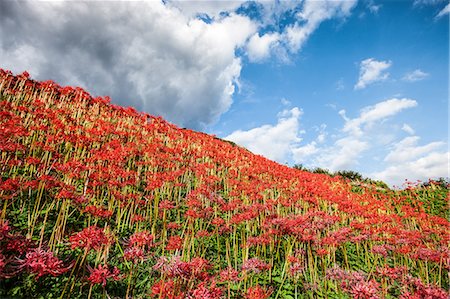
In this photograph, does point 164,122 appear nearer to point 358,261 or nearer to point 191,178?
point 191,178

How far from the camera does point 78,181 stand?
8148 millimetres

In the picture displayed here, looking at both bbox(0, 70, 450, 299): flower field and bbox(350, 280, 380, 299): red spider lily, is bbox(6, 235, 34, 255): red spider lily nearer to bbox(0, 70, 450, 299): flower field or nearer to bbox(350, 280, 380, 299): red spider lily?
bbox(0, 70, 450, 299): flower field

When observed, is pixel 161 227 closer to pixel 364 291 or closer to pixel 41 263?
pixel 41 263

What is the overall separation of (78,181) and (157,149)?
3.71 meters

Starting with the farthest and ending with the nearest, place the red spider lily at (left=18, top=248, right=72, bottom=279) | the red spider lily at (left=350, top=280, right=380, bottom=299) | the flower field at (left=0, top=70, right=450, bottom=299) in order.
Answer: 1. the flower field at (left=0, top=70, right=450, bottom=299)
2. the red spider lily at (left=350, top=280, right=380, bottom=299)
3. the red spider lily at (left=18, top=248, right=72, bottom=279)

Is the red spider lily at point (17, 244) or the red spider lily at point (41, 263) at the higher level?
the red spider lily at point (17, 244)

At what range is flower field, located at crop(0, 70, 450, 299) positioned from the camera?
13.0 feet

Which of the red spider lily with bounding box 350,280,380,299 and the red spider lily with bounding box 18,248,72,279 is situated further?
the red spider lily with bounding box 350,280,380,299

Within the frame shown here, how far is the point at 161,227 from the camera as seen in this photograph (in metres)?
7.45

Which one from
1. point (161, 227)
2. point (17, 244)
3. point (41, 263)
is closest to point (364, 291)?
point (41, 263)

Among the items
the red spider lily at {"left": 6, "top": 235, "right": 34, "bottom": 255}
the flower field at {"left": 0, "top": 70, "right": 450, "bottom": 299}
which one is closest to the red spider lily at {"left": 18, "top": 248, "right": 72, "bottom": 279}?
the flower field at {"left": 0, "top": 70, "right": 450, "bottom": 299}

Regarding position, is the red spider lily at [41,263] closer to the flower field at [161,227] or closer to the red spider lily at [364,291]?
the flower field at [161,227]

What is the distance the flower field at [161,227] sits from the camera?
3975 mm

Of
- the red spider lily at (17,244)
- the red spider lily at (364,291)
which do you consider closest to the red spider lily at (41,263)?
the red spider lily at (17,244)
